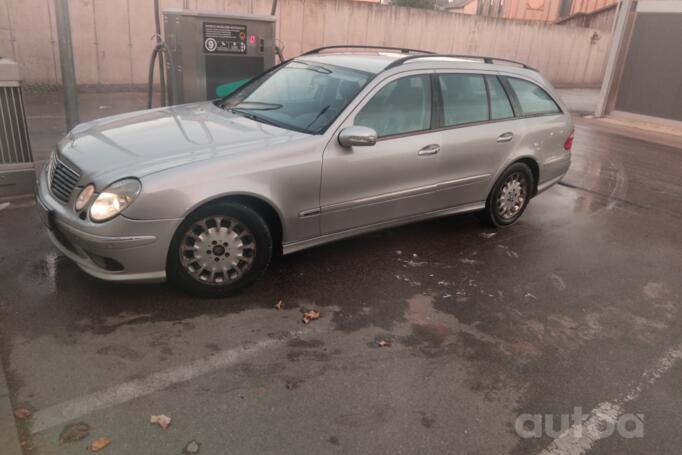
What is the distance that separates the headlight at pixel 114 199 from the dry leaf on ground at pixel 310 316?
135 centimetres

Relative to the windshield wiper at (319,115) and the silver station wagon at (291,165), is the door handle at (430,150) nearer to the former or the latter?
the silver station wagon at (291,165)

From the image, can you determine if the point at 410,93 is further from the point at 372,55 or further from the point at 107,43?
the point at 107,43

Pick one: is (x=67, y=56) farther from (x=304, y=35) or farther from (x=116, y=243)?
(x=304, y=35)

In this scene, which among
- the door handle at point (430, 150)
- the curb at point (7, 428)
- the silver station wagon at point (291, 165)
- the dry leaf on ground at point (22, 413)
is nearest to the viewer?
the curb at point (7, 428)

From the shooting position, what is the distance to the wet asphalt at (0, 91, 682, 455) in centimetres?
288

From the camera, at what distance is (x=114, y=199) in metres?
3.49

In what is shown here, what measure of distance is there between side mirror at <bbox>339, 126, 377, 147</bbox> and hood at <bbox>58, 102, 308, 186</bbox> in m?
0.28

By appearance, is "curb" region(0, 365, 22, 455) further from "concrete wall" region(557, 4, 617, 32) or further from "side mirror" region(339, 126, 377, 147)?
"concrete wall" region(557, 4, 617, 32)

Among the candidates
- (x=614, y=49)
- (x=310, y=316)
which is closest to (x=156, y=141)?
(x=310, y=316)

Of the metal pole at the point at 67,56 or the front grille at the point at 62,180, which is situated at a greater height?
the metal pole at the point at 67,56

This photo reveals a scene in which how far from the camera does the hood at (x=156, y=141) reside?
3.65 metres

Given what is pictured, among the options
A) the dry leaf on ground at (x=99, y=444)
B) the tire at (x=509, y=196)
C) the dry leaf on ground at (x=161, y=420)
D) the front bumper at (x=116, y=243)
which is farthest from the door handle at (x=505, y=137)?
the dry leaf on ground at (x=99, y=444)

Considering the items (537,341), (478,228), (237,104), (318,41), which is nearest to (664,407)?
(537,341)

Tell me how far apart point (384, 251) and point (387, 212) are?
560 mm
